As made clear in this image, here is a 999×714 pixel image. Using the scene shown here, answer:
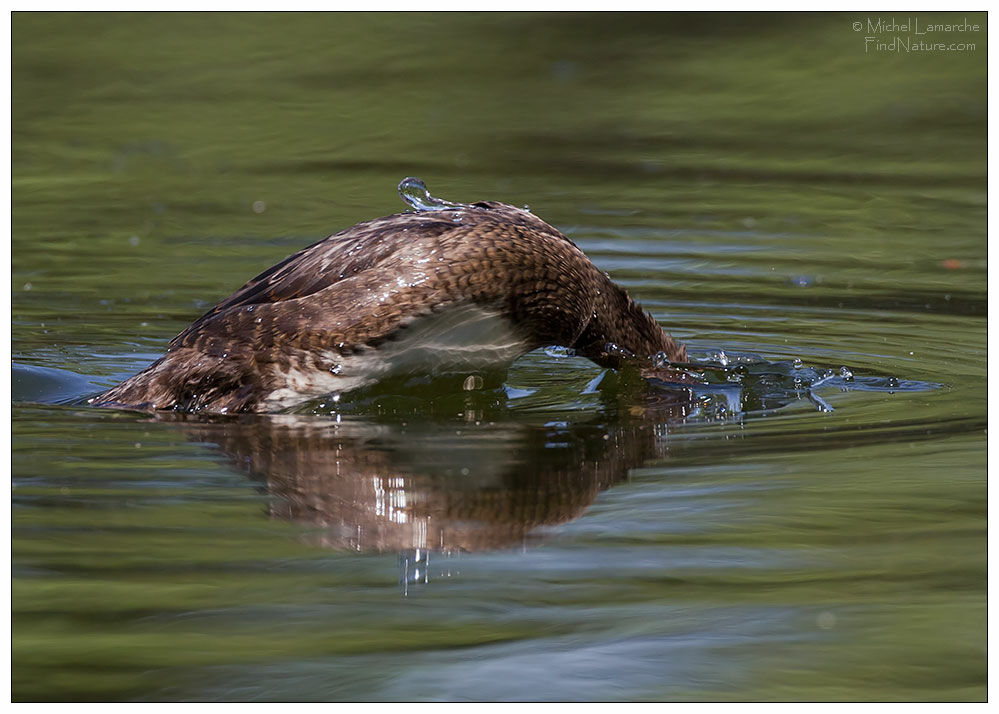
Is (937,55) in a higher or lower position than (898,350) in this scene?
higher

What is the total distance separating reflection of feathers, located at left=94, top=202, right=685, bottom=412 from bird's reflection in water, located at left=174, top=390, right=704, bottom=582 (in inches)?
7.2

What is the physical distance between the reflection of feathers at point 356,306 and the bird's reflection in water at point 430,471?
0.60ft

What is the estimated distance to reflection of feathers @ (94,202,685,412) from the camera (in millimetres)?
6293

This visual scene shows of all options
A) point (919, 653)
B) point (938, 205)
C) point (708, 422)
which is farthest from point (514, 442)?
point (938, 205)

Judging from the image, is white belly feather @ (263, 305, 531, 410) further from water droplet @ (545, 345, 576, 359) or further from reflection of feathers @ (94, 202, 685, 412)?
water droplet @ (545, 345, 576, 359)

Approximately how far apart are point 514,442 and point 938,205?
221 inches

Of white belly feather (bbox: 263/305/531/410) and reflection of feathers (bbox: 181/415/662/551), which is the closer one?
reflection of feathers (bbox: 181/415/662/551)

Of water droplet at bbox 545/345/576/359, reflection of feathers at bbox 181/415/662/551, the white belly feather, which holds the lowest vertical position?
reflection of feathers at bbox 181/415/662/551

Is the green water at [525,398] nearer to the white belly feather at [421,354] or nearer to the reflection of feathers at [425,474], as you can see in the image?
the reflection of feathers at [425,474]

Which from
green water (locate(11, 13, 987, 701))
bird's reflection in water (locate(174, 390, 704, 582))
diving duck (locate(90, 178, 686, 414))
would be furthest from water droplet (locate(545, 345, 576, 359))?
bird's reflection in water (locate(174, 390, 704, 582))

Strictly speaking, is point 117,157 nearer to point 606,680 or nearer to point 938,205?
point 938,205

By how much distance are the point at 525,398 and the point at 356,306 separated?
3.04ft

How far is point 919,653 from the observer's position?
13.4 ft

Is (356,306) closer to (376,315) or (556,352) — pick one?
(376,315)
